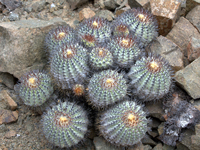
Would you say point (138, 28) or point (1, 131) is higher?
point (138, 28)

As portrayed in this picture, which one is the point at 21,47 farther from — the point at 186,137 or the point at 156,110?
the point at 186,137

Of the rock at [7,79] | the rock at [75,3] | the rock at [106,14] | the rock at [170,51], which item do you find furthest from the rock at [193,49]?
the rock at [7,79]

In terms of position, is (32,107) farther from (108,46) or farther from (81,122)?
(108,46)

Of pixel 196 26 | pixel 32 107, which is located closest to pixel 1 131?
pixel 32 107

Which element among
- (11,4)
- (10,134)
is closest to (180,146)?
(10,134)

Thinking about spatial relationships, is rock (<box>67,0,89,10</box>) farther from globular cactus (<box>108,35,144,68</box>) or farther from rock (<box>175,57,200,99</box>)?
rock (<box>175,57,200,99</box>)

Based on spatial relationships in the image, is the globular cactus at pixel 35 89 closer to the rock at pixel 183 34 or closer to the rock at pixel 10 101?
the rock at pixel 10 101
